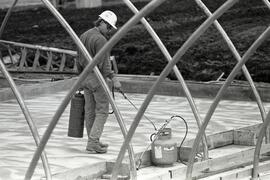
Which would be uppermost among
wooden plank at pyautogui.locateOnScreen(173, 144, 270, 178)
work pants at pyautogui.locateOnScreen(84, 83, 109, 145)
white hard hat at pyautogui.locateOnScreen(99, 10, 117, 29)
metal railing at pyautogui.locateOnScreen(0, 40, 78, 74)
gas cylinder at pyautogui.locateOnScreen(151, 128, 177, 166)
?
metal railing at pyautogui.locateOnScreen(0, 40, 78, 74)

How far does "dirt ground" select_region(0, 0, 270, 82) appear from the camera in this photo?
2194cm

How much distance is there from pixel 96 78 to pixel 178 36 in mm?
14545

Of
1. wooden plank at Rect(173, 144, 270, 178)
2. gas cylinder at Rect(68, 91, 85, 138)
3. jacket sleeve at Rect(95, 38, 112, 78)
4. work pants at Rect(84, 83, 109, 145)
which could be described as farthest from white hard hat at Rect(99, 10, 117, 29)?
wooden plank at Rect(173, 144, 270, 178)

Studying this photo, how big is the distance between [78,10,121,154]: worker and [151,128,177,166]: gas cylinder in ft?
2.84

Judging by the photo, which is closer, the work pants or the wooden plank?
the wooden plank

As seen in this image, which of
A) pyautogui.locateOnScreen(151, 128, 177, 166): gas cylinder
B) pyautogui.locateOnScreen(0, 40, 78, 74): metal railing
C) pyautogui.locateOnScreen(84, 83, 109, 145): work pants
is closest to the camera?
pyautogui.locateOnScreen(151, 128, 177, 166): gas cylinder

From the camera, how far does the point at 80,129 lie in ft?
40.4

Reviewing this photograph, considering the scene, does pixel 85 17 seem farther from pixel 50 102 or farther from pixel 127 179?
pixel 127 179

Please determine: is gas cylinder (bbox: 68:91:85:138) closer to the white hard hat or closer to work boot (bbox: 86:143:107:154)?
work boot (bbox: 86:143:107:154)

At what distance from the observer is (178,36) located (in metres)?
25.9

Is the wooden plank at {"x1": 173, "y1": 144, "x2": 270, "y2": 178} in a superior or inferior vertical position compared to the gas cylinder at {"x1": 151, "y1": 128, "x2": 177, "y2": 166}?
inferior

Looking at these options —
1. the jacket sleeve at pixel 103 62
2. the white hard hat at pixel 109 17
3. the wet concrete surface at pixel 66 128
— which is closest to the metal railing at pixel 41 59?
the wet concrete surface at pixel 66 128

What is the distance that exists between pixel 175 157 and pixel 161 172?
2.65ft

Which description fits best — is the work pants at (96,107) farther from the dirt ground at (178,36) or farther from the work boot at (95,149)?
the dirt ground at (178,36)
